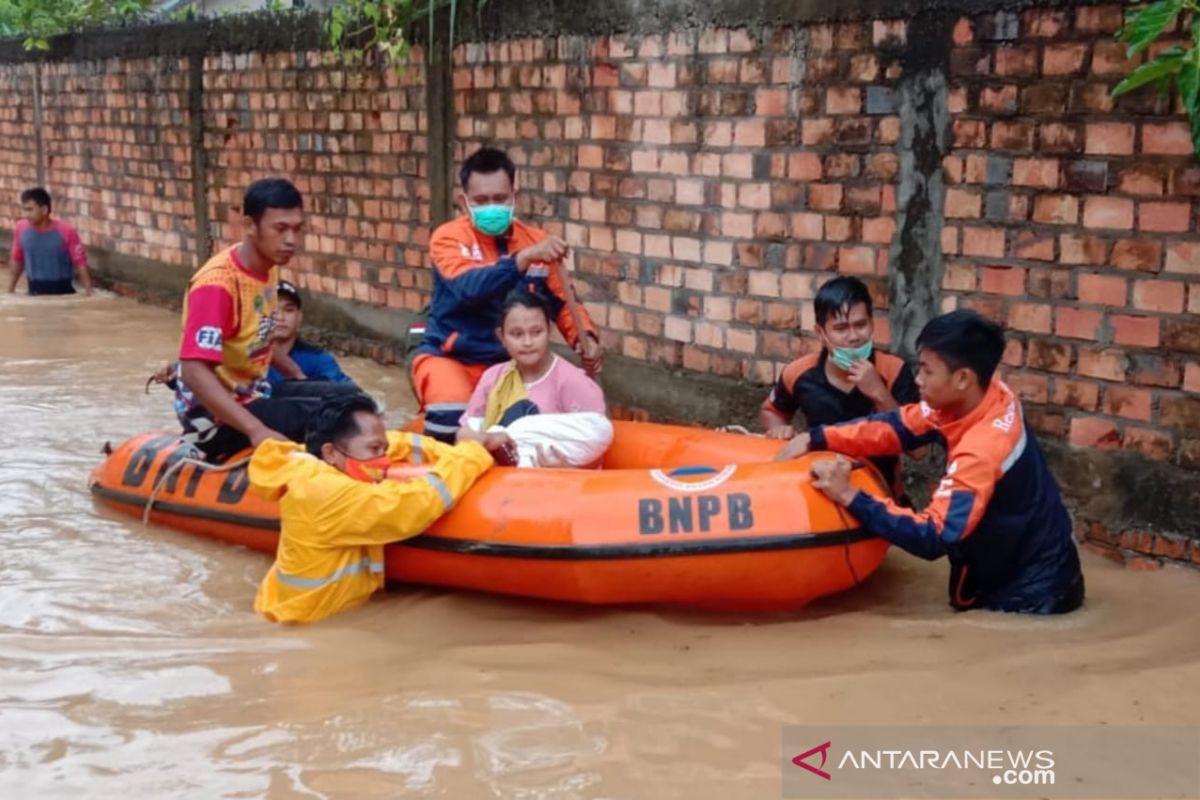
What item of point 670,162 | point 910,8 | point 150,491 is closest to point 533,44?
point 670,162

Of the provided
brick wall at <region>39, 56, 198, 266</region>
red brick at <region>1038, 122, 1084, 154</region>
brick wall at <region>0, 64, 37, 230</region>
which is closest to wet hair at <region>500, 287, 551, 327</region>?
red brick at <region>1038, 122, 1084, 154</region>

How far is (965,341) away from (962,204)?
109 cm

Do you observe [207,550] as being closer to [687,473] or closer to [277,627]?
[277,627]

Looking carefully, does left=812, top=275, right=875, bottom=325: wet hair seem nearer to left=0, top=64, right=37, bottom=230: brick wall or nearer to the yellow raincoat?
the yellow raincoat

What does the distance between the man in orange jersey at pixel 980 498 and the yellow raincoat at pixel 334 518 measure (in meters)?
1.15

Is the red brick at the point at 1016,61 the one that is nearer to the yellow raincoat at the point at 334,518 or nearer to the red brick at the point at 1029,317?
the red brick at the point at 1029,317

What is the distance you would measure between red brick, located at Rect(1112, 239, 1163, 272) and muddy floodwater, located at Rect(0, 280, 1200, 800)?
3.16 feet

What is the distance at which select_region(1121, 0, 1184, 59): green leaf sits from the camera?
12.7 ft

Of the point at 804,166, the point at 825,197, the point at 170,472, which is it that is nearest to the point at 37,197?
the point at 170,472

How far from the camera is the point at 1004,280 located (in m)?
4.71

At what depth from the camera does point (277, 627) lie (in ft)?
14.0

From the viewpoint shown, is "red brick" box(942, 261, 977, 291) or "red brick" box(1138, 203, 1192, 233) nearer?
"red brick" box(1138, 203, 1192, 233)

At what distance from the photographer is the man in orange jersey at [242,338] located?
16.0 feet

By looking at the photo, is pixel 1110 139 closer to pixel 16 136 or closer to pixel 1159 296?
pixel 1159 296
